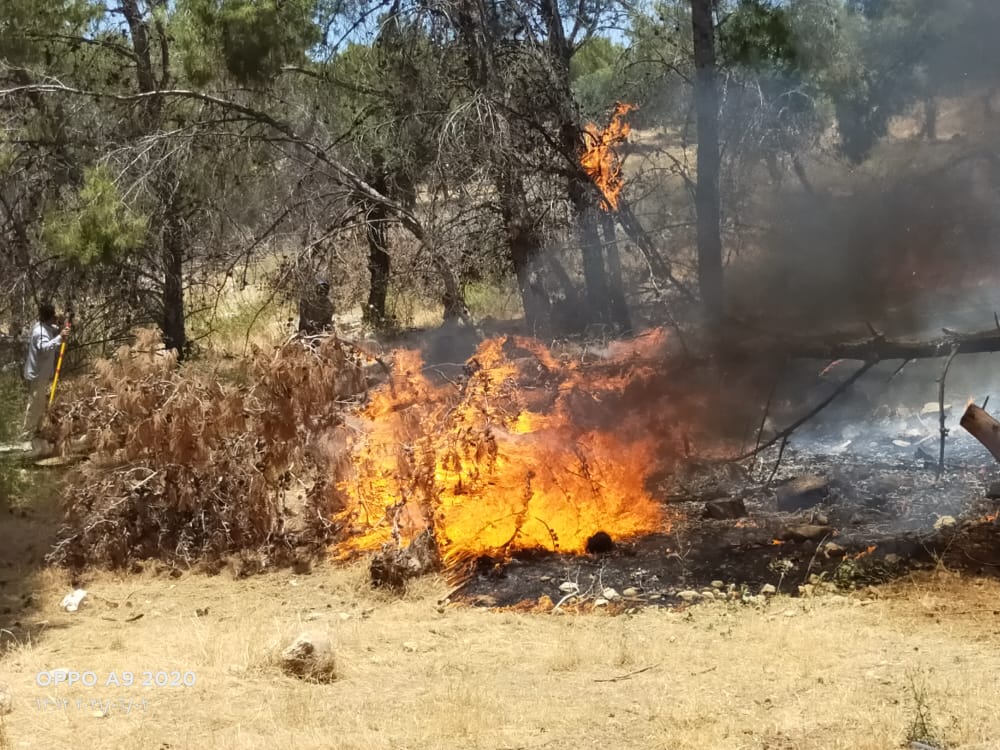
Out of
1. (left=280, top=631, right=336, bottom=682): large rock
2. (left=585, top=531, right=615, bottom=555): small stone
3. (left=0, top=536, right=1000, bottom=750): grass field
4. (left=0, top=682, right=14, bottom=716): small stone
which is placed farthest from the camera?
(left=585, top=531, right=615, bottom=555): small stone

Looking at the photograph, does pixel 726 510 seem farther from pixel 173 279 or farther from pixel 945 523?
pixel 173 279

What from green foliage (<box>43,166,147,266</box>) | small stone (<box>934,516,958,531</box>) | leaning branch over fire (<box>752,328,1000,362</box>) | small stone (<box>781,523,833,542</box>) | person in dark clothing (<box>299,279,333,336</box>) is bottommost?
small stone (<box>781,523,833,542</box>)

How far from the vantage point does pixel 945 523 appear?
7.61 metres

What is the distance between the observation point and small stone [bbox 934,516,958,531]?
24.8ft

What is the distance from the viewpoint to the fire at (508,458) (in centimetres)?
834

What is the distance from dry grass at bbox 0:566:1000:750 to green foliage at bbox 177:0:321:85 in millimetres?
7117

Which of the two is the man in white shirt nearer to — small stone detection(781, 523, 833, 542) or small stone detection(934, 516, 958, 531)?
small stone detection(781, 523, 833, 542)

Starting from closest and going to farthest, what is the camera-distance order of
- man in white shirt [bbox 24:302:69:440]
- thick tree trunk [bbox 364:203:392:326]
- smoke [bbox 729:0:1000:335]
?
smoke [bbox 729:0:1000:335] < man in white shirt [bbox 24:302:69:440] < thick tree trunk [bbox 364:203:392:326]

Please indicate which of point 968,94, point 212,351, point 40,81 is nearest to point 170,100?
point 40,81

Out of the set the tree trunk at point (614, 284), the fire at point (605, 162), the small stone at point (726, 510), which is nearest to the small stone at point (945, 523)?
the small stone at point (726, 510)

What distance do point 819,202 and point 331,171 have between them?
661cm

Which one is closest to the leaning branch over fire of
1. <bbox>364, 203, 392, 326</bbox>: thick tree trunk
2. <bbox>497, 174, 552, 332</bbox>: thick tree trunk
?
<bbox>497, 174, 552, 332</bbox>: thick tree trunk

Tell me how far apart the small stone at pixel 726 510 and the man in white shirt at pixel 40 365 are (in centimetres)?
742

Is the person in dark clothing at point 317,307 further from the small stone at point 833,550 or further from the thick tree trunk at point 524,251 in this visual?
the small stone at point 833,550
